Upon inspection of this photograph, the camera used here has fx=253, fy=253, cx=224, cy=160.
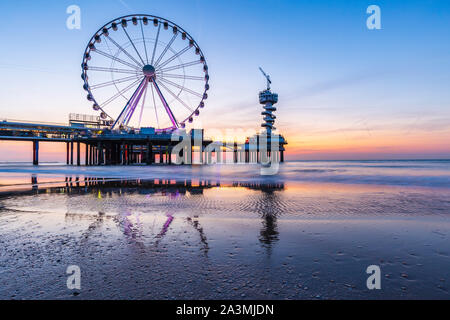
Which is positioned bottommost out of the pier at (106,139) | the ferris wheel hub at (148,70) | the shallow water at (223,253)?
the shallow water at (223,253)

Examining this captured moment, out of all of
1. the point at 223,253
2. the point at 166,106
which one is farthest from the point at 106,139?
the point at 223,253

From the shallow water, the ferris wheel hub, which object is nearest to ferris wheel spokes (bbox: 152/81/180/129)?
the ferris wheel hub

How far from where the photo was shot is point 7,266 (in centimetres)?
346

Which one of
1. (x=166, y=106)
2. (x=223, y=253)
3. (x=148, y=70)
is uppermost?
(x=148, y=70)

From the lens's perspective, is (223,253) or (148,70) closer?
(223,253)

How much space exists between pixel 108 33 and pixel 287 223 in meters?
40.8

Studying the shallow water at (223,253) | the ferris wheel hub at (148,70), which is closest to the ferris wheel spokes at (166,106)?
the ferris wheel hub at (148,70)

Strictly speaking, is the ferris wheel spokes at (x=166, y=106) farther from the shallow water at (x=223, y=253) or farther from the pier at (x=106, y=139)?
the shallow water at (x=223, y=253)

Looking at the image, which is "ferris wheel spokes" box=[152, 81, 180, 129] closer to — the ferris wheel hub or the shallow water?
the ferris wheel hub

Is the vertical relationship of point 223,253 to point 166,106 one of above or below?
below

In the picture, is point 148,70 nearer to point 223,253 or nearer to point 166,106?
point 166,106

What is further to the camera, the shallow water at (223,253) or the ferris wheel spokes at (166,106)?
the ferris wheel spokes at (166,106)
